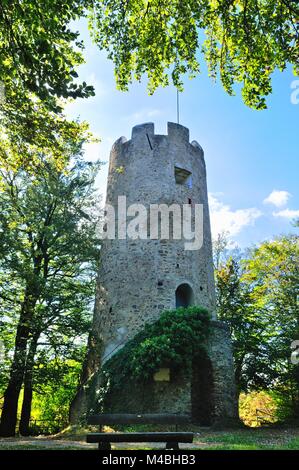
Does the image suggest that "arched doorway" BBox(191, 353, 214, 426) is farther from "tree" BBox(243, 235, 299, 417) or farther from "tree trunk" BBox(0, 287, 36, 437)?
"tree trunk" BBox(0, 287, 36, 437)

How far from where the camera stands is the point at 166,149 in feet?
51.9

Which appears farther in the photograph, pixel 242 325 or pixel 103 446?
pixel 242 325

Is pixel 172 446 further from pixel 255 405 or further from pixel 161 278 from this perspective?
pixel 255 405

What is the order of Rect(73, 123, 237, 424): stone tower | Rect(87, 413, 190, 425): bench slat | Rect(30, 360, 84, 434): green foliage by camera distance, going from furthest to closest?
1. Rect(30, 360, 84, 434): green foliage
2. Rect(73, 123, 237, 424): stone tower
3. Rect(87, 413, 190, 425): bench slat

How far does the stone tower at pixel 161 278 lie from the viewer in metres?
11.3

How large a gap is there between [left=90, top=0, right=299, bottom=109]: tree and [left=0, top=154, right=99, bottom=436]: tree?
510 cm

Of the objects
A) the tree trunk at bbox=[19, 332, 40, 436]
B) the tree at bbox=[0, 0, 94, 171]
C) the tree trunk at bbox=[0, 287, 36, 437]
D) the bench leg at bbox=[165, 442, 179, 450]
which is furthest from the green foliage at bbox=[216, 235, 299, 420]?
the tree at bbox=[0, 0, 94, 171]

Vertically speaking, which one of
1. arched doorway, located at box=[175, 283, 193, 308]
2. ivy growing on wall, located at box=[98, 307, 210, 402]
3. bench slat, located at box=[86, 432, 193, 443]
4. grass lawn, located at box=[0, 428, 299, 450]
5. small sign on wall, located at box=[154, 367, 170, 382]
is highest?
arched doorway, located at box=[175, 283, 193, 308]

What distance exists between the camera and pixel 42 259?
1438 cm

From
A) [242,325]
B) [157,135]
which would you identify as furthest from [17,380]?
[157,135]

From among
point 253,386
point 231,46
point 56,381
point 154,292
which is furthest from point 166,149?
point 253,386

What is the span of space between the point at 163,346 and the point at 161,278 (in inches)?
122

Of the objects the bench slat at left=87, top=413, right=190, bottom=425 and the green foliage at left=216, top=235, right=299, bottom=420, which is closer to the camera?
the bench slat at left=87, top=413, right=190, bottom=425

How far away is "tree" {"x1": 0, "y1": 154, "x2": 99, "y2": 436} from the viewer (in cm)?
1169
